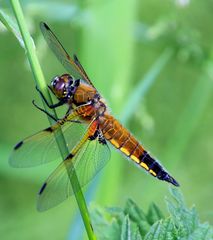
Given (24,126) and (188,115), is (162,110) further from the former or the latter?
(188,115)

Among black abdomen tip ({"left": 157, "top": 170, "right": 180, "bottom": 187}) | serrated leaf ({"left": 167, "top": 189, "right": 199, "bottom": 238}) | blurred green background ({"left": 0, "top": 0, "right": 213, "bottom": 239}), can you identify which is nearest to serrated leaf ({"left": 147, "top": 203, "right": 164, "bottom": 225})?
serrated leaf ({"left": 167, "top": 189, "right": 199, "bottom": 238})

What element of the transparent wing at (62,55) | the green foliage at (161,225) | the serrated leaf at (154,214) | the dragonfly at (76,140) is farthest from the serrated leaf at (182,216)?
the transparent wing at (62,55)

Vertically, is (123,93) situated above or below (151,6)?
below

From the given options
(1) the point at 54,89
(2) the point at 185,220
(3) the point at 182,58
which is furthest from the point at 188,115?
(2) the point at 185,220

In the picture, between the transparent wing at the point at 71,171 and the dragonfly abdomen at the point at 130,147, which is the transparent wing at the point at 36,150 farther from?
the dragonfly abdomen at the point at 130,147

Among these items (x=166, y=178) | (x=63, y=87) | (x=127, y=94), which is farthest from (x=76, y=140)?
(x=127, y=94)

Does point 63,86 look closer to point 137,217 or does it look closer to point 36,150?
point 36,150
